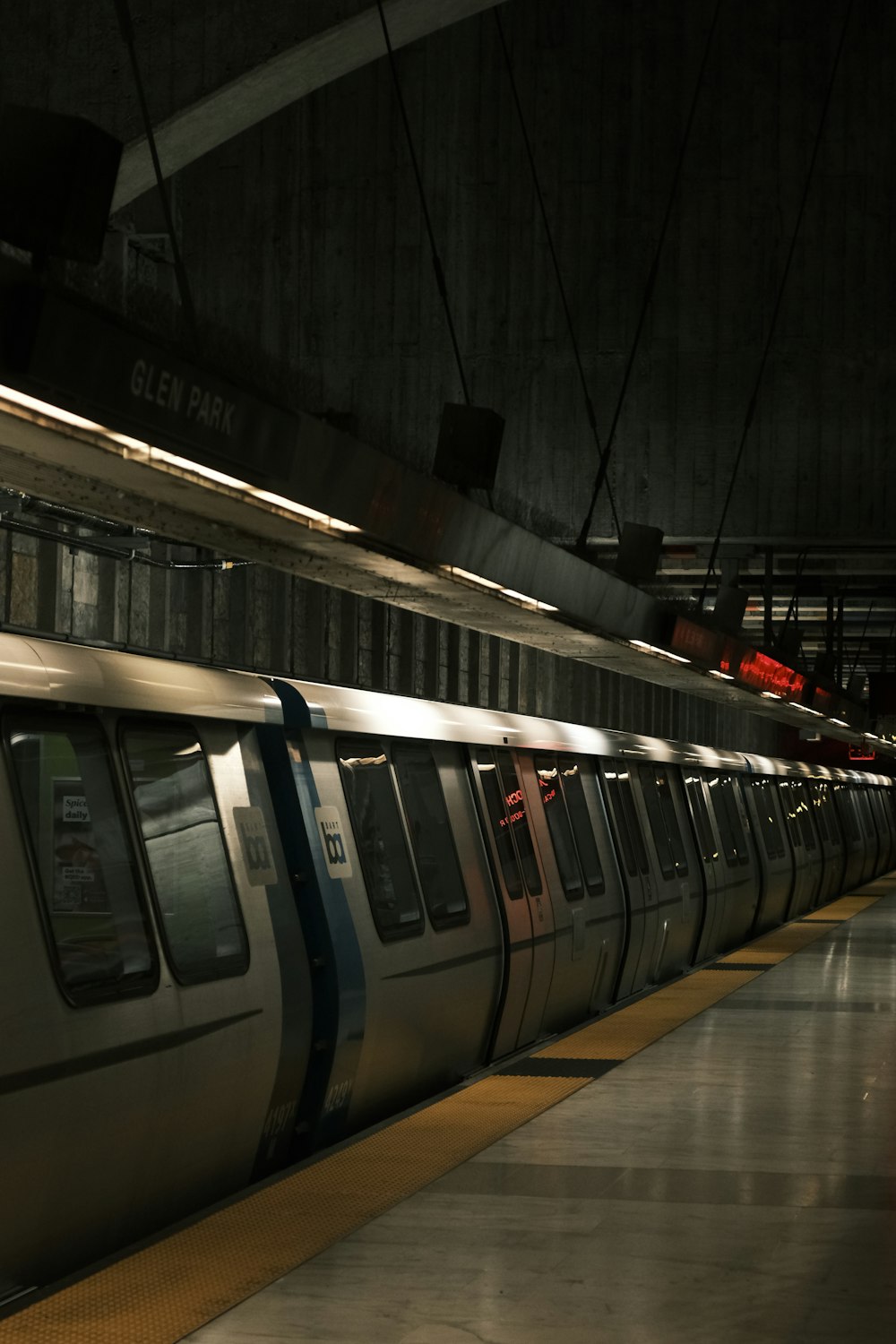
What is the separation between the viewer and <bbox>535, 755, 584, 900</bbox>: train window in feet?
43.2

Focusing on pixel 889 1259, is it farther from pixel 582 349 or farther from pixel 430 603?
pixel 582 349

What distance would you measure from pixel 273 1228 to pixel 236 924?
59.7 inches

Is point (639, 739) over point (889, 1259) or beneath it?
over

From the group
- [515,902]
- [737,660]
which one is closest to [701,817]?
[737,660]

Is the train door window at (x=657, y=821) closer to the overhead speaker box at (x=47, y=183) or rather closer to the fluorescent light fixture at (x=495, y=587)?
the fluorescent light fixture at (x=495, y=587)

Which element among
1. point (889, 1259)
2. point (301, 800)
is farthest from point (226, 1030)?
point (889, 1259)

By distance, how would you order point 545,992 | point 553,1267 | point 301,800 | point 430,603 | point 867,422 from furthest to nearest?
1. point 867,422
2. point 545,992
3. point 430,603
4. point 301,800
5. point 553,1267

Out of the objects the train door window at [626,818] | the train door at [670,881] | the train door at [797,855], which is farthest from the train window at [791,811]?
the train door window at [626,818]

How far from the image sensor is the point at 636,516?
2217 centimetres

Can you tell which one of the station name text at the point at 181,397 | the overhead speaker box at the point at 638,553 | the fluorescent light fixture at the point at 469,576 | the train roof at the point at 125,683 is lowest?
the train roof at the point at 125,683

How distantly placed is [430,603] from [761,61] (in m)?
13.7

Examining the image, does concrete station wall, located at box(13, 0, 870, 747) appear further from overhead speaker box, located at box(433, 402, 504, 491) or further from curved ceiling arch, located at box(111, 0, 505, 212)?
overhead speaker box, located at box(433, 402, 504, 491)

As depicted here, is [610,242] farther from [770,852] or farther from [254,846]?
[254,846]

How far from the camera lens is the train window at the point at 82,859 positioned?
19.7 feet
